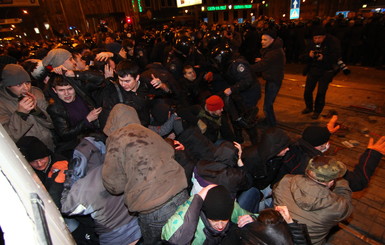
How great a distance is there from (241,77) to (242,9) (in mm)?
35220

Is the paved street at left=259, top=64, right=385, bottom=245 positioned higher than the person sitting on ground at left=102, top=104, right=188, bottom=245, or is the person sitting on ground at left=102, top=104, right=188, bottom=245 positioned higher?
the person sitting on ground at left=102, top=104, right=188, bottom=245

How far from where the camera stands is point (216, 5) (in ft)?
105

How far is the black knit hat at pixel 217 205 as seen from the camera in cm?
171

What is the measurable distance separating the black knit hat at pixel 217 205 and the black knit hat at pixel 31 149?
69.6 inches

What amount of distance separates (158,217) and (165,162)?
1.56ft

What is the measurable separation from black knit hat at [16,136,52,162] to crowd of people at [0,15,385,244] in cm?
1

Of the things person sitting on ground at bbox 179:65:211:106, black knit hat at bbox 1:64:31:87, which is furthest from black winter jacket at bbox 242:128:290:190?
black knit hat at bbox 1:64:31:87

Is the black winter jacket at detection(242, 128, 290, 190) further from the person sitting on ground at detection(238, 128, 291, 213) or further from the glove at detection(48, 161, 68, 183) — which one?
the glove at detection(48, 161, 68, 183)

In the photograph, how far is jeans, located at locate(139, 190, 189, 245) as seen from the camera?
189 cm

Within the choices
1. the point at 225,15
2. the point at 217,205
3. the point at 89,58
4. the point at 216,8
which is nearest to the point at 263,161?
the point at 217,205

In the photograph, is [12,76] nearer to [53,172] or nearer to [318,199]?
[53,172]

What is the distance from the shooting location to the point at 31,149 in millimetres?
2256

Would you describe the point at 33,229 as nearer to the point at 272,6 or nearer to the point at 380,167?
the point at 380,167

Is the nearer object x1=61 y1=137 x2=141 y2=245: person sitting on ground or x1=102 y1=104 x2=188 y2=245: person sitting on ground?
x1=102 y1=104 x2=188 y2=245: person sitting on ground
